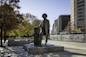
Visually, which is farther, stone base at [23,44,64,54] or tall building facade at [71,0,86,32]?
tall building facade at [71,0,86,32]

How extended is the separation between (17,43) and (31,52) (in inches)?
581

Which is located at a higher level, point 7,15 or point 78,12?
point 78,12

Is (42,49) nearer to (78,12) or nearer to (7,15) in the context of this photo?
(7,15)

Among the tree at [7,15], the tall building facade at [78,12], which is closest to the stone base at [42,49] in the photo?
the tree at [7,15]

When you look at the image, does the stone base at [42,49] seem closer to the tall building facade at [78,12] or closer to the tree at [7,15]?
the tree at [7,15]

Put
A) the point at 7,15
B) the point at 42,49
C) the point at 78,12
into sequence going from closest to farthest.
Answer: the point at 42,49 < the point at 7,15 < the point at 78,12

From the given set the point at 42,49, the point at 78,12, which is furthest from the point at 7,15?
the point at 78,12

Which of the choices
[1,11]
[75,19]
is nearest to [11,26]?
[1,11]

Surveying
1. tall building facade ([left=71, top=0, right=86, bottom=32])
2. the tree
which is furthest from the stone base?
tall building facade ([left=71, top=0, right=86, bottom=32])

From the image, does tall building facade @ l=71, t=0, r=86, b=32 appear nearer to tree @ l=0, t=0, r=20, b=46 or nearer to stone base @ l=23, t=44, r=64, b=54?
tree @ l=0, t=0, r=20, b=46

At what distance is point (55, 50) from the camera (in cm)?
1049

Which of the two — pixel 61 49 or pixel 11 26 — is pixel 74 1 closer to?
pixel 11 26

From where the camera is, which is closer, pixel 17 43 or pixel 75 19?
pixel 17 43

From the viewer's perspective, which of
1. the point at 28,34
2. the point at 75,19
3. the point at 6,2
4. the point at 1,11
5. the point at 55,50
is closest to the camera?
the point at 55,50
